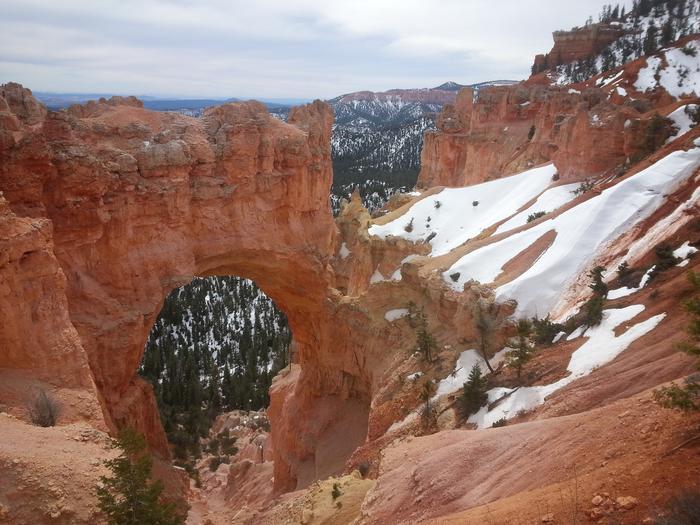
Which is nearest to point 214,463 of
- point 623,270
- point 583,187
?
point 623,270

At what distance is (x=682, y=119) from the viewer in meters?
26.1

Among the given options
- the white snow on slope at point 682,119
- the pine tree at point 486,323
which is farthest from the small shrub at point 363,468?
the white snow on slope at point 682,119

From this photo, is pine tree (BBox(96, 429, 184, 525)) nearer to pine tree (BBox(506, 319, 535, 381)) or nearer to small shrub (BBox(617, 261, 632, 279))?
pine tree (BBox(506, 319, 535, 381))

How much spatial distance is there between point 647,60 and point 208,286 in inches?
2498

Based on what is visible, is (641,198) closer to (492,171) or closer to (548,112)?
(548,112)

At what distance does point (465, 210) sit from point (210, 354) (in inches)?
1403

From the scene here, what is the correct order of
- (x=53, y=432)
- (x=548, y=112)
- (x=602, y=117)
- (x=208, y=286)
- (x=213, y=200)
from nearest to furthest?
(x=53, y=432) < (x=213, y=200) < (x=602, y=117) < (x=548, y=112) < (x=208, y=286)

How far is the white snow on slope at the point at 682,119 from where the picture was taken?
2562cm

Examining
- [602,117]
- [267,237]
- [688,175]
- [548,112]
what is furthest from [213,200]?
[548,112]

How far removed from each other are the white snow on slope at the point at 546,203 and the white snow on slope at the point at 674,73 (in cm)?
2685

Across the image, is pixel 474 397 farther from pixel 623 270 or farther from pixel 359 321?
pixel 359 321

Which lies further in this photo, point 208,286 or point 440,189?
point 208,286

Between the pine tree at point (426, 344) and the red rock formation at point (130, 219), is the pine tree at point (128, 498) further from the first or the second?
the pine tree at point (426, 344)

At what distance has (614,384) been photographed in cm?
1147
